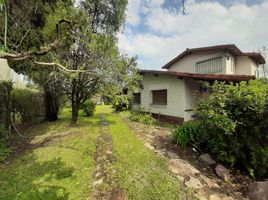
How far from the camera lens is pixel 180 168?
5945 millimetres

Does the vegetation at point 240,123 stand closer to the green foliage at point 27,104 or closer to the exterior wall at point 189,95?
the exterior wall at point 189,95

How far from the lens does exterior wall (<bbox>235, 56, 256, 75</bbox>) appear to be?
677 inches

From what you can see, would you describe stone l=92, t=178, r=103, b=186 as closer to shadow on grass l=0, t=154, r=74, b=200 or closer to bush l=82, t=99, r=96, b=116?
shadow on grass l=0, t=154, r=74, b=200

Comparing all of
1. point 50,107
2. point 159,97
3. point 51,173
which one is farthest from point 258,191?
point 50,107

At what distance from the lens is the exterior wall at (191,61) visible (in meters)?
17.1

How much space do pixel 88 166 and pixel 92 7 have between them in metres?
10.3

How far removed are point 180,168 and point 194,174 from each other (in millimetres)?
419

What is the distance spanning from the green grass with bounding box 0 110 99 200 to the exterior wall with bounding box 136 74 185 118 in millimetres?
7112

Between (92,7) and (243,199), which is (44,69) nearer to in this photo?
(92,7)

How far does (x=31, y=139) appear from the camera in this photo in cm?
942

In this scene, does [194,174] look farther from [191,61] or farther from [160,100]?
[191,61]

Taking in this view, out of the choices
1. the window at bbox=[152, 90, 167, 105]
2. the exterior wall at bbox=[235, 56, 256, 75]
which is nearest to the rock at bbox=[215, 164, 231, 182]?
the window at bbox=[152, 90, 167, 105]

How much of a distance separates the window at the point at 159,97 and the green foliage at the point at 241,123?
8252mm

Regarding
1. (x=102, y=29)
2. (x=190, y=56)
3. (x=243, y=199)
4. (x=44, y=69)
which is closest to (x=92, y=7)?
(x=102, y=29)
